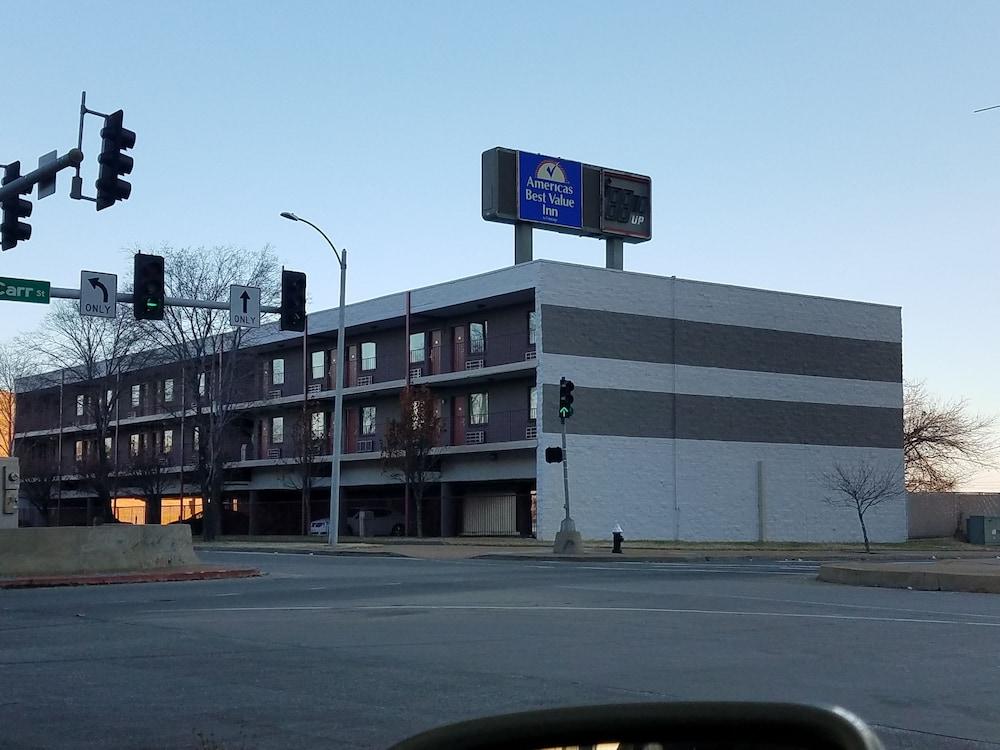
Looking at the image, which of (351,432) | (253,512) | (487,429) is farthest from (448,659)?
(253,512)

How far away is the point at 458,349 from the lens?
5706 cm

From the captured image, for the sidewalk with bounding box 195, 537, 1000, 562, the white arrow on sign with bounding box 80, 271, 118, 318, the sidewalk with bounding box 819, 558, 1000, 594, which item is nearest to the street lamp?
the sidewalk with bounding box 195, 537, 1000, 562

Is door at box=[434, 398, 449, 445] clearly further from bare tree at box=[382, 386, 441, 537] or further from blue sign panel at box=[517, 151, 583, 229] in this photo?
blue sign panel at box=[517, 151, 583, 229]

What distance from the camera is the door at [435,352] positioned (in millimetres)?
57594

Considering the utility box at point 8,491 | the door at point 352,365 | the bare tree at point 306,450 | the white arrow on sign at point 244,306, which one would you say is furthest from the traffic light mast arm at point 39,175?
the door at point 352,365

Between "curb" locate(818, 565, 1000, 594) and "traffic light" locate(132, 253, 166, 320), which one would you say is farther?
"traffic light" locate(132, 253, 166, 320)

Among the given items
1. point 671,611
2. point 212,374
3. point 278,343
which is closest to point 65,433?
point 278,343

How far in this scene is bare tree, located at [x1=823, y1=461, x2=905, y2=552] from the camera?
2196 inches

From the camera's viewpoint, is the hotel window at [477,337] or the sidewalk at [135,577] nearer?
the sidewalk at [135,577]

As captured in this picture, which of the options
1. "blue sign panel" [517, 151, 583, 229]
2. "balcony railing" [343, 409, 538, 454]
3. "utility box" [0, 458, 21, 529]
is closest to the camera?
"utility box" [0, 458, 21, 529]

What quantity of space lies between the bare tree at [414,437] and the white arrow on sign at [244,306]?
28.1 meters

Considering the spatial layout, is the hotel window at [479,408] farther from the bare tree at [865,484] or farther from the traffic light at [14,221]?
the traffic light at [14,221]

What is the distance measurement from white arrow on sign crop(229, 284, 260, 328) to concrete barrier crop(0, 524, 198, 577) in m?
4.47

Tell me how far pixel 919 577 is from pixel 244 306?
1317 centimetres
